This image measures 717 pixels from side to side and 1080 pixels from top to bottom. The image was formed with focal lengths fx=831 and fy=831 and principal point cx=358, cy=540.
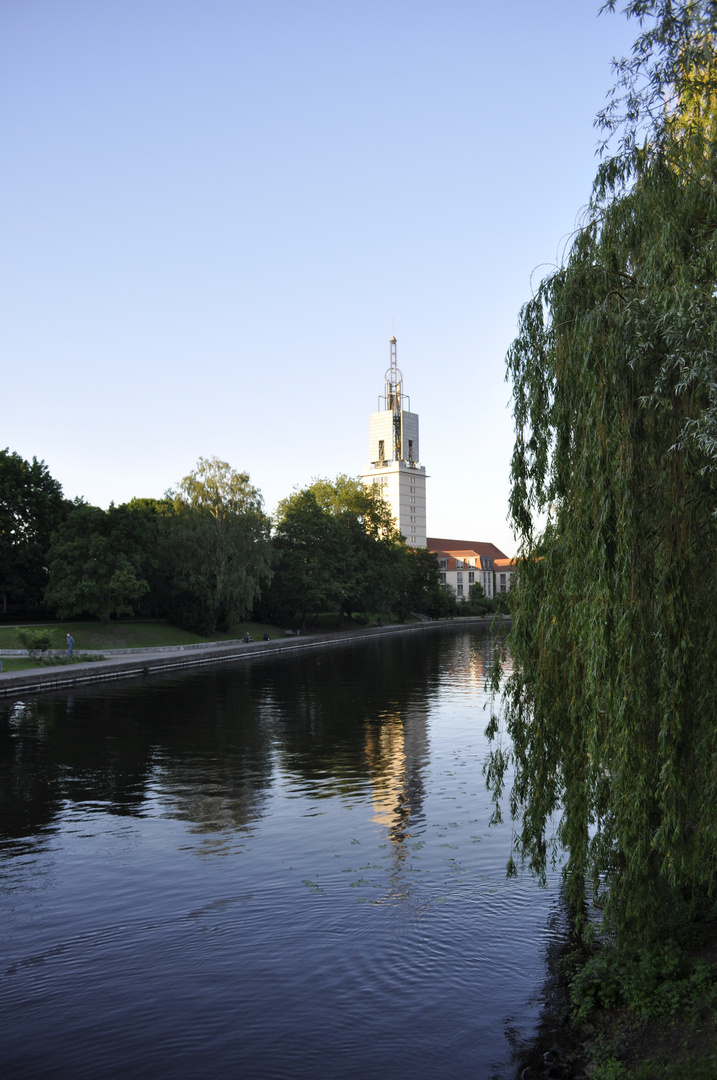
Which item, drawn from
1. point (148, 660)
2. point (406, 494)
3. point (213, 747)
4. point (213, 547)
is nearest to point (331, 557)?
point (213, 547)

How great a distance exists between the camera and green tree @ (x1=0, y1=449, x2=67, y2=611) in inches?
2235

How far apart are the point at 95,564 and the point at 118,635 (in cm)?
505

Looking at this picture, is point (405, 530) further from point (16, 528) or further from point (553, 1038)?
point (553, 1038)

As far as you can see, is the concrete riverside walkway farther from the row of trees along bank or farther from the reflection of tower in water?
the reflection of tower in water

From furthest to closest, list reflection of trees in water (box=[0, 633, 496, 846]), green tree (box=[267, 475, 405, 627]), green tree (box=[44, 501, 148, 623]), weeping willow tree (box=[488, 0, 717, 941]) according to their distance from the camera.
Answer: green tree (box=[267, 475, 405, 627]), green tree (box=[44, 501, 148, 623]), reflection of trees in water (box=[0, 633, 496, 846]), weeping willow tree (box=[488, 0, 717, 941])

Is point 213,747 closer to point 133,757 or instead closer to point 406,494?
point 133,757

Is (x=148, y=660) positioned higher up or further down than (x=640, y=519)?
further down

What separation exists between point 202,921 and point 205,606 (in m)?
51.6

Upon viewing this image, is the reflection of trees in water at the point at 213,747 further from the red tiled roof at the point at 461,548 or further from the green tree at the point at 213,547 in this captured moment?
the red tiled roof at the point at 461,548

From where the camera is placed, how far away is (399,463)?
155625 mm

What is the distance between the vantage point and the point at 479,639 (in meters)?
71.5

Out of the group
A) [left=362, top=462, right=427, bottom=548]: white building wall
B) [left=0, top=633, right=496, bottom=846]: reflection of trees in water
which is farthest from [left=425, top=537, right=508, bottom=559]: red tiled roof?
[left=0, top=633, right=496, bottom=846]: reflection of trees in water

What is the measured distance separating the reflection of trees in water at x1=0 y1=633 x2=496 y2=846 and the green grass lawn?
12.1m

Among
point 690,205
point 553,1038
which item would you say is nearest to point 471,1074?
point 553,1038
